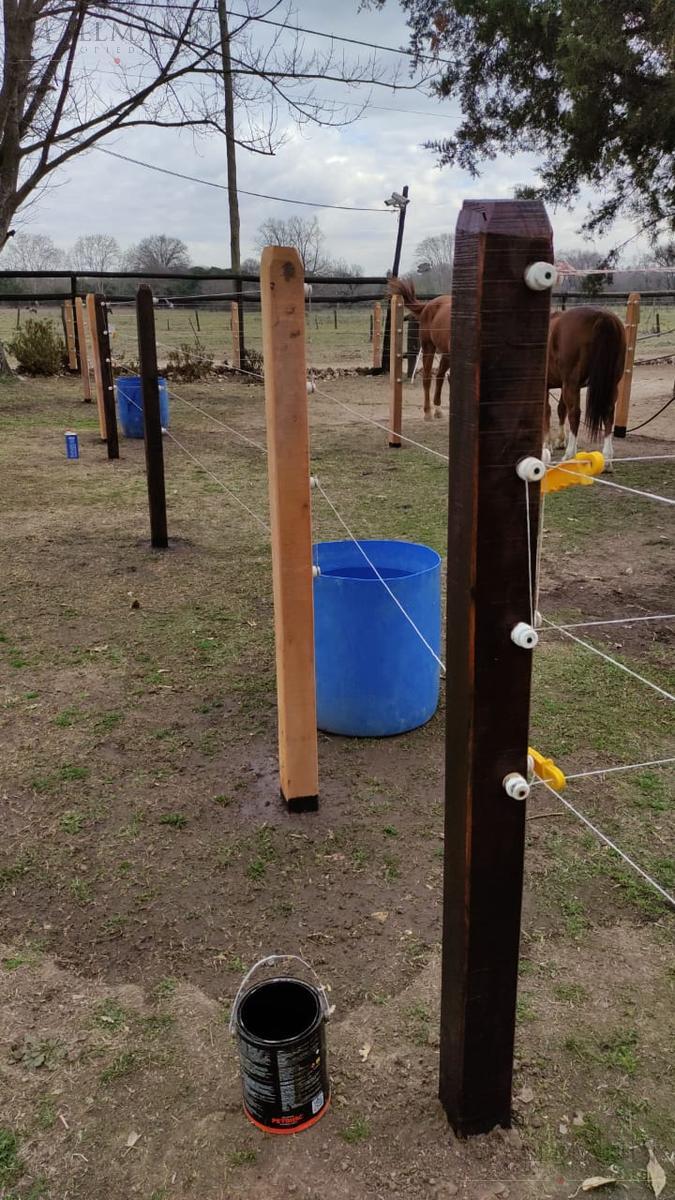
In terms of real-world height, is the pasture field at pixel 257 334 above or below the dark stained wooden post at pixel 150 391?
above

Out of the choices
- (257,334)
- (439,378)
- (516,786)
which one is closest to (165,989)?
(516,786)

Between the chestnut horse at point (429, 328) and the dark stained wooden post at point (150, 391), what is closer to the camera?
the dark stained wooden post at point (150, 391)

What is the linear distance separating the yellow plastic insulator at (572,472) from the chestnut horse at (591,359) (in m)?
5.69

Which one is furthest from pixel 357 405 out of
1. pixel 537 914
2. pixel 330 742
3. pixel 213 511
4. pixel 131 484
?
pixel 537 914

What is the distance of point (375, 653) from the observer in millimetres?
2742

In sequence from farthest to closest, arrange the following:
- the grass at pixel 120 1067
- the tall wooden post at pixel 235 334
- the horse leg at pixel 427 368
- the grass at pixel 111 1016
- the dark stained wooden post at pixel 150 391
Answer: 1. the tall wooden post at pixel 235 334
2. the horse leg at pixel 427 368
3. the dark stained wooden post at pixel 150 391
4. the grass at pixel 111 1016
5. the grass at pixel 120 1067

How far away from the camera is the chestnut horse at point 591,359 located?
6.72 m

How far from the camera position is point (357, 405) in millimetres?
11625

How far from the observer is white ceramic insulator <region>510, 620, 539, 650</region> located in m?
1.15

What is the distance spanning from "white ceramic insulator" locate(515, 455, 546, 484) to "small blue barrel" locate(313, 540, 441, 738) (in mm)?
1528

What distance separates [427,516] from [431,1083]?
14.6 ft

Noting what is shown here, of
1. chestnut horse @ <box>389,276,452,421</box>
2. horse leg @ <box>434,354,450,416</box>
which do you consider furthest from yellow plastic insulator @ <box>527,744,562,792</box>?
Result: horse leg @ <box>434,354,450,416</box>

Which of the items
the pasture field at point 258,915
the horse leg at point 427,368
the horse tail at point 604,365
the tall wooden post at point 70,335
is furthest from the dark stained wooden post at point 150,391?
the tall wooden post at point 70,335

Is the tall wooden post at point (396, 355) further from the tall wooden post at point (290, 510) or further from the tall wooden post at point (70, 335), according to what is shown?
the tall wooden post at point (70, 335)
